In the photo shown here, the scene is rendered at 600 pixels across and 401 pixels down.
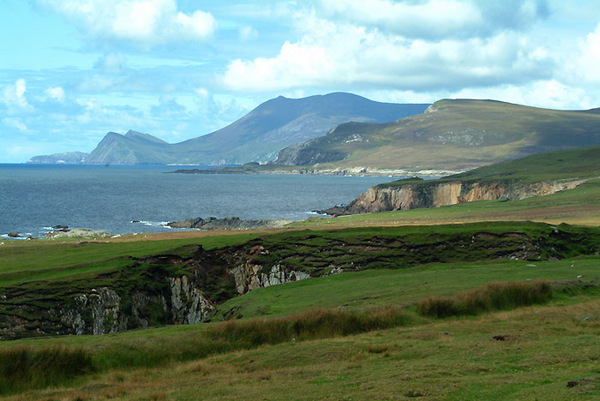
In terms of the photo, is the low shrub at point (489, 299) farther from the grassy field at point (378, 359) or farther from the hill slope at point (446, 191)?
the hill slope at point (446, 191)

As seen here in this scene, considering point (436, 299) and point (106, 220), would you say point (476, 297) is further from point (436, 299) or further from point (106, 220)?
point (106, 220)

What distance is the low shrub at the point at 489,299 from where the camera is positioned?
102ft

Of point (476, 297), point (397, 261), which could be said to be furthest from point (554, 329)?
point (397, 261)

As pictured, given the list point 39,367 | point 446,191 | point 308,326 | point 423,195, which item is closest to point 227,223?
point 423,195

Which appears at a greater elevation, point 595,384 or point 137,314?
point 595,384

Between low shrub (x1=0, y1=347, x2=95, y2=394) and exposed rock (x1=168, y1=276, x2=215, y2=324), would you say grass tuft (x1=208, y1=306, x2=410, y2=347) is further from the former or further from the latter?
exposed rock (x1=168, y1=276, x2=215, y2=324)

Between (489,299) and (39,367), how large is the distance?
2266 centimetres

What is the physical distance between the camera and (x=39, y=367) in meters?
23.9

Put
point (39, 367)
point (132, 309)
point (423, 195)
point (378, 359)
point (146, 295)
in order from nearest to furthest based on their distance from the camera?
point (378, 359) → point (39, 367) → point (132, 309) → point (146, 295) → point (423, 195)

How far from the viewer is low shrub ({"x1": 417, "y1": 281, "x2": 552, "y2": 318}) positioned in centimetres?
3117

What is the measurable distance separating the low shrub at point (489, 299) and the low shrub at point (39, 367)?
56.3 feet

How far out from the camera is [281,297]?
4134 cm

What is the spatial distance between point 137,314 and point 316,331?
23025 mm

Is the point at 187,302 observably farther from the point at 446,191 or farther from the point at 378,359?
the point at 446,191
